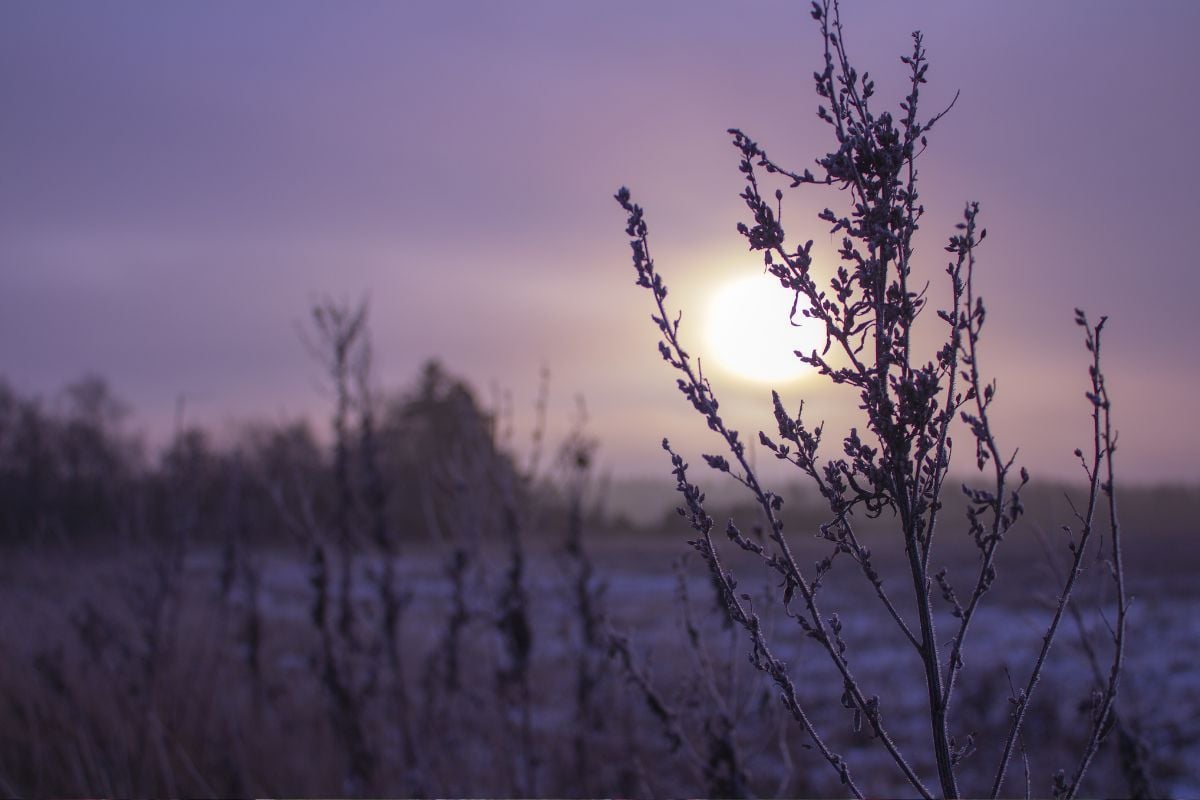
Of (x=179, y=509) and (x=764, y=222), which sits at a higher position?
(x=764, y=222)

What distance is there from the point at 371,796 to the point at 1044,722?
554 centimetres

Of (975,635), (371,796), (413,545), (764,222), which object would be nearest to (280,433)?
(371,796)

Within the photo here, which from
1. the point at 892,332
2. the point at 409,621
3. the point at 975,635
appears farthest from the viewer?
the point at 409,621

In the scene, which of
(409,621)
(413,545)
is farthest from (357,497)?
(413,545)

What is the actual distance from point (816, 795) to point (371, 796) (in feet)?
9.46

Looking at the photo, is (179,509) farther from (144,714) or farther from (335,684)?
(335,684)

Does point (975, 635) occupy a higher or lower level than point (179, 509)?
lower

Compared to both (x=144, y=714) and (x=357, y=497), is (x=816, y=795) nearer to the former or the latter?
(x=357, y=497)

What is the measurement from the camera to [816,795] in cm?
553

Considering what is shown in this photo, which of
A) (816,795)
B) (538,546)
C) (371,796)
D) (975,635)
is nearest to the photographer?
(371,796)

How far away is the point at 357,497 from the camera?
5086 mm

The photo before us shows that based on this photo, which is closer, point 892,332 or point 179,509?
point 892,332

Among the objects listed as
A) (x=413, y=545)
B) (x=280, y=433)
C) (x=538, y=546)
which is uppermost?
(x=280, y=433)

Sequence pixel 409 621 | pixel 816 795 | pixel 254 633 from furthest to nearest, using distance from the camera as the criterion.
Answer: pixel 409 621 → pixel 254 633 → pixel 816 795
